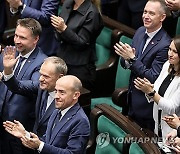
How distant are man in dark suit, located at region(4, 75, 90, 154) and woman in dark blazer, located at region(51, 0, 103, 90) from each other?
1.84ft

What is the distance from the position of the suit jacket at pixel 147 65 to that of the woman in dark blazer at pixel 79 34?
0.26m

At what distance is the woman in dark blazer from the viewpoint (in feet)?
9.05

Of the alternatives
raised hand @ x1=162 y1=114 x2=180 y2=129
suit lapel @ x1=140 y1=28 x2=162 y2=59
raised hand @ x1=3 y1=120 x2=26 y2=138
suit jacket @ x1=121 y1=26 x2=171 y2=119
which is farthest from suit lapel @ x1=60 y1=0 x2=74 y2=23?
raised hand @ x1=162 y1=114 x2=180 y2=129

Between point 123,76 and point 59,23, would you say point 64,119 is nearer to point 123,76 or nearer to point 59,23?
point 59,23

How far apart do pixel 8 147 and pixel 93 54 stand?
647mm

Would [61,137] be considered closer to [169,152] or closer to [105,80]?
[169,152]

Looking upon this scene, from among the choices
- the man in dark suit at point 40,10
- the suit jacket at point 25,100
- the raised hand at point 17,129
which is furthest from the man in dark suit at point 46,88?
the man in dark suit at point 40,10

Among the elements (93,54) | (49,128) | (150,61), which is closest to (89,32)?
(93,54)

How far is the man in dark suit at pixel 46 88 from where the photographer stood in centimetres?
239

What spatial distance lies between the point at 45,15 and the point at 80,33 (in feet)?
0.98

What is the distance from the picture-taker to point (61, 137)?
86.7 inches

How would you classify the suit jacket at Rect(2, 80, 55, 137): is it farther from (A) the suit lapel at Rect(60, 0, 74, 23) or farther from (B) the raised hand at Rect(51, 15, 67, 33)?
(A) the suit lapel at Rect(60, 0, 74, 23)

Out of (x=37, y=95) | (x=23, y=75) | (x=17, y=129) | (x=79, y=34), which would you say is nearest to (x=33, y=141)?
(x=17, y=129)

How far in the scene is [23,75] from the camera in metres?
2.61
